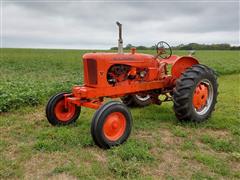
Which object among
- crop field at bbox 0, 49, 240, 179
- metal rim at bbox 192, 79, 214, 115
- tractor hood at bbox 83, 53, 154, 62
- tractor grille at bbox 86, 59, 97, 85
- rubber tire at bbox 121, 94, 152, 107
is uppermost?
tractor hood at bbox 83, 53, 154, 62

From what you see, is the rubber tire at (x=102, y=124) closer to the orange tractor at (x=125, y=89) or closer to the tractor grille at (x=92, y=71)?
the orange tractor at (x=125, y=89)

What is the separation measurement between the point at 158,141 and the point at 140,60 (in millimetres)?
1689

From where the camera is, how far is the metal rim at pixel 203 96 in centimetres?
594

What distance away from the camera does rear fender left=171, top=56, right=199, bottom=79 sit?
621 cm

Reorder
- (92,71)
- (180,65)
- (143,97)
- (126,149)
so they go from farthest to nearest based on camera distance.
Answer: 1. (143,97)
2. (180,65)
3. (92,71)
4. (126,149)

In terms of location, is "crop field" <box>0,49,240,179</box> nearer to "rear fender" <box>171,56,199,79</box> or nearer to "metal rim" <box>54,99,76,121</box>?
"metal rim" <box>54,99,76,121</box>

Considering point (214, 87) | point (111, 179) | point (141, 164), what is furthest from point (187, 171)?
point (214, 87)

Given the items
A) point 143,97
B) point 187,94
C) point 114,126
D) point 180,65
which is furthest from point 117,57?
point 143,97

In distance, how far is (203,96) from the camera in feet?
20.0

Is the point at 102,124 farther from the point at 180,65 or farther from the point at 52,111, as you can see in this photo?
the point at 180,65

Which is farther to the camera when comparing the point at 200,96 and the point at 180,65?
the point at 180,65

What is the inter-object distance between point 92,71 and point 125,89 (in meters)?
0.75

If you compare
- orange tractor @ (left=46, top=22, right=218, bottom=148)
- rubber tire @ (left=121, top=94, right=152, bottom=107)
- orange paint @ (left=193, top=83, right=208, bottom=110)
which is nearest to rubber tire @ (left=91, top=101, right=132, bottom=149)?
orange tractor @ (left=46, top=22, right=218, bottom=148)

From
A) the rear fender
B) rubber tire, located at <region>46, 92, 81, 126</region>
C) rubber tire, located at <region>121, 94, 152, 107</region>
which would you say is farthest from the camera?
rubber tire, located at <region>121, 94, 152, 107</region>
